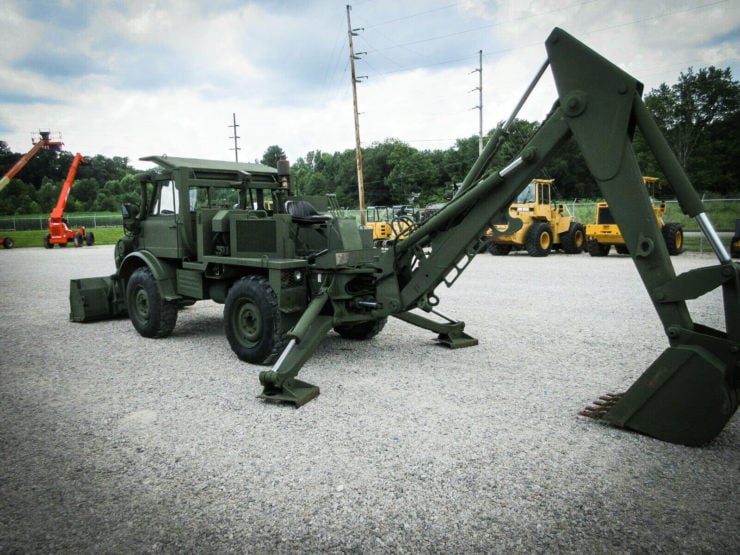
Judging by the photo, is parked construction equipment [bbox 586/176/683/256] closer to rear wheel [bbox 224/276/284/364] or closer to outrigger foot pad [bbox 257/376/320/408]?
rear wheel [bbox 224/276/284/364]

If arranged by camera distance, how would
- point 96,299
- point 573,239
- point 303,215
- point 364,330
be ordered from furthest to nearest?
point 573,239, point 96,299, point 364,330, point 303,215

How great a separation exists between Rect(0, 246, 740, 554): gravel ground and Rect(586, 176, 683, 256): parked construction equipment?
12.9 metres

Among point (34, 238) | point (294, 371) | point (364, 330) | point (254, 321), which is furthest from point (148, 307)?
point (34, 238)

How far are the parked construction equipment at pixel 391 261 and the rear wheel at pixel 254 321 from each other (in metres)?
0.02

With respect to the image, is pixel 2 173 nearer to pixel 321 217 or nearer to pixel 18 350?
pixel 18 350

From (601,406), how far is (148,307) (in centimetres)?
617

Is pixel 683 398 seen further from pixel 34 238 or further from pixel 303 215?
pixel 34 238

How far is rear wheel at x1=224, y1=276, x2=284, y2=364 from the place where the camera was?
5984mm

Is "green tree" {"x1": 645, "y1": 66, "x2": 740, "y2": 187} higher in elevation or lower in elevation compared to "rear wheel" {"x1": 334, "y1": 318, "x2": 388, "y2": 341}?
higher

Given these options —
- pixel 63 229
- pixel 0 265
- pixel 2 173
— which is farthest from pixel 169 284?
pixel 63 229

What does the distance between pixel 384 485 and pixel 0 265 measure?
22187mm

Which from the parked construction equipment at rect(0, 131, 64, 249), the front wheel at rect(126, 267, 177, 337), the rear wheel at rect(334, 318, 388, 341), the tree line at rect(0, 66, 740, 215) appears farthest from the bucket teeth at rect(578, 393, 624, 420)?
the parked construction equipment at rect(0, 131, 64, 249)

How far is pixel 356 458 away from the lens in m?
3.76

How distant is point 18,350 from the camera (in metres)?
7.11
